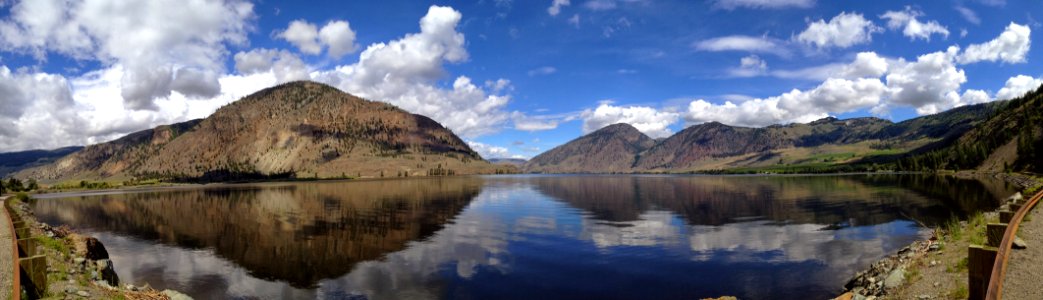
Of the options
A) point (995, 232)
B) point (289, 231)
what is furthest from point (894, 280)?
point (289, 231)

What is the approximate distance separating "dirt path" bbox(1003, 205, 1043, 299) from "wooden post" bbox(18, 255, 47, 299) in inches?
1112

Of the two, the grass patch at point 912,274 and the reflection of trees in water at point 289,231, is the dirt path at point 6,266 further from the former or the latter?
the grass patch at point 912,274

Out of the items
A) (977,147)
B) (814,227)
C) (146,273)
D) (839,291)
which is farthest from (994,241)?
(977,147)

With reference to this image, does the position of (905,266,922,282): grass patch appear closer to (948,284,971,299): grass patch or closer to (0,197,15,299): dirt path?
(948,284,971,299): grass patch

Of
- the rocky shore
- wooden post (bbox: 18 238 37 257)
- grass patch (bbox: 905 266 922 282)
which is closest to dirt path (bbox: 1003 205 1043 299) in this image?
grass patch (bbox: 905 266 922 282)

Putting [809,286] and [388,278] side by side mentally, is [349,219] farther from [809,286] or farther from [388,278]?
[809,286]

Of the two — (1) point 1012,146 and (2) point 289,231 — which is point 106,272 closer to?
(2) point 289,231

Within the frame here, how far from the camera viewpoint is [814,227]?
1976 inches

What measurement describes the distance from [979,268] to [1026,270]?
6.26 meters

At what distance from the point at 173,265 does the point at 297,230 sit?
17.6 m

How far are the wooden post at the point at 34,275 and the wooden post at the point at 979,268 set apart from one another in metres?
25.7

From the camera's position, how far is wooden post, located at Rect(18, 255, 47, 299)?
15.0m

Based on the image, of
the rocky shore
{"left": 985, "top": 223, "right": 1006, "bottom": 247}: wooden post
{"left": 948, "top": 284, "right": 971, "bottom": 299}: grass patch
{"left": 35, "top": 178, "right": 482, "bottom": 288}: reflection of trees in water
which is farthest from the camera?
{"left": 35, "top": 178, "right": 482, "bottom": 288}: reflection of trees in water

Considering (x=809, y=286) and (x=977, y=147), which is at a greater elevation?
(x=977, y=147)
